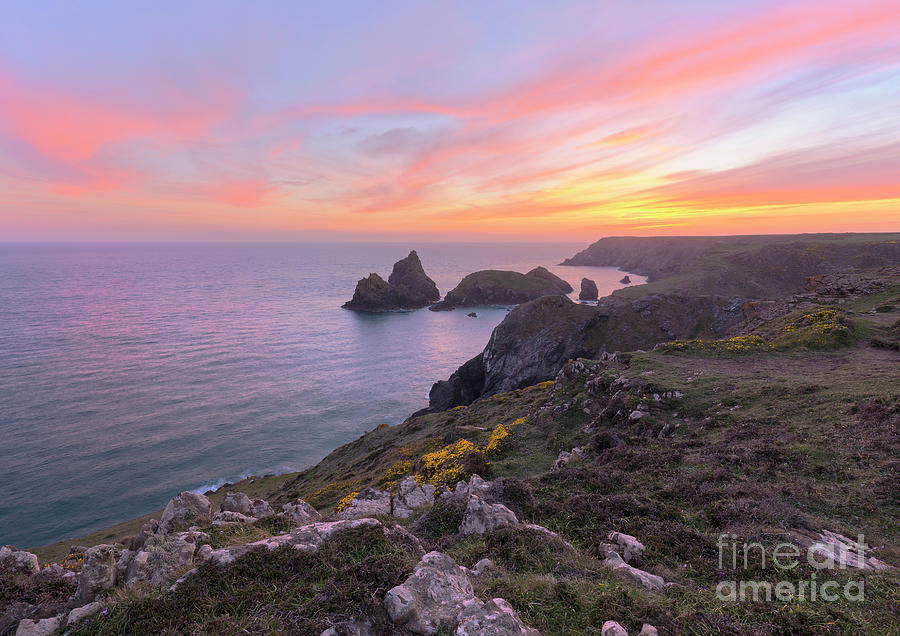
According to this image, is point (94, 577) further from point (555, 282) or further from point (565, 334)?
point (555, 282)

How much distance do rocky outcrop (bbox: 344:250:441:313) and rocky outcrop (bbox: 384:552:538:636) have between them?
13602 centimetres

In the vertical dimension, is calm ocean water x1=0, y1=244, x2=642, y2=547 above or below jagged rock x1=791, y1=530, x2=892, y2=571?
below

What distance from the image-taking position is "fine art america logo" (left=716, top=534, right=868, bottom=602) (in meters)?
6.73

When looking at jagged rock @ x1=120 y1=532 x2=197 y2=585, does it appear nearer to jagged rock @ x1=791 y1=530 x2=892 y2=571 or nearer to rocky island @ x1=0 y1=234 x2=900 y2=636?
rocky island @ x1=0 y1=234 x2=900 y2=636

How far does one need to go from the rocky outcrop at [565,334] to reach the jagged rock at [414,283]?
3185 inches

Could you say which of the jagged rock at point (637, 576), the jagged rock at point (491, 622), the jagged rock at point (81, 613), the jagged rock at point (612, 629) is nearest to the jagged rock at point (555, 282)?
the jagged rock at point (637, 576)

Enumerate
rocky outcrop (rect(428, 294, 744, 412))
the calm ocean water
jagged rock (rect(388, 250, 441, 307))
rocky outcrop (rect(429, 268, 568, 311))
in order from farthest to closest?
rocky outcrop (rect(429, 268, 568, 311)) → jagged rock (rect(388, 250, 441, 307)) → rocky outcrop (rect(428, 294, 744, 412)) → the calm ocean water

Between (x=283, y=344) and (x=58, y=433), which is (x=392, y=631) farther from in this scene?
(x=283, y=344)

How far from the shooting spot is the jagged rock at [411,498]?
48.0 feet

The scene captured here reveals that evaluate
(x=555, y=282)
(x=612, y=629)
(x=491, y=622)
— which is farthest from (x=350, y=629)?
(x=555, y=282)

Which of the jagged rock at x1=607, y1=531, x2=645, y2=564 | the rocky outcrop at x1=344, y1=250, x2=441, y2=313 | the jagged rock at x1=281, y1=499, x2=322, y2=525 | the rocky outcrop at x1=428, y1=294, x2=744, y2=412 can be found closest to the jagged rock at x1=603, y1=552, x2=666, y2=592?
the jagged rock at x1=607, y1=531, x2=645, y2=564

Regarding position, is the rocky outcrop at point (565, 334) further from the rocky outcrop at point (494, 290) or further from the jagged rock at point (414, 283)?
the jagged rock at point (414, 283)

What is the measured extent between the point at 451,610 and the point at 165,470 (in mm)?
51438

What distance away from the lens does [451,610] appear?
5770mm
